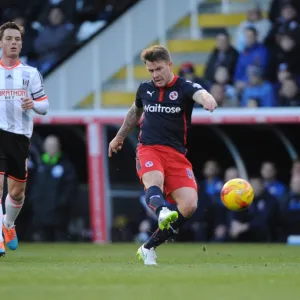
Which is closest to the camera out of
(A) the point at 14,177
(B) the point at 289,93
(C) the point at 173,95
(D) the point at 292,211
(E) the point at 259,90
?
(C) the point at 173,95

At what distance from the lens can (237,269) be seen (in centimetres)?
916

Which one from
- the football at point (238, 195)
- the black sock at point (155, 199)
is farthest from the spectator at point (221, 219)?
the black sock at point (155, 199)

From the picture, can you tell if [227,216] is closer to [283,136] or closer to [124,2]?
[283,136]

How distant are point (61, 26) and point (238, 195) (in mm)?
8792

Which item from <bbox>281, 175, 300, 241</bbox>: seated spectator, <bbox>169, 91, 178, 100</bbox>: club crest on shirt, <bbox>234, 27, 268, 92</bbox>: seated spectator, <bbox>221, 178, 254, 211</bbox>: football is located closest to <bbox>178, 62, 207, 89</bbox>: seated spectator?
<bbox>234, 27, 268, 92</bbox>: seated spectator

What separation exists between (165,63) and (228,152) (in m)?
8.61

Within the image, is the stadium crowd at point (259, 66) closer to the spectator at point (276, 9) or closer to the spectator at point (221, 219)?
the spectator at point (276, 9)

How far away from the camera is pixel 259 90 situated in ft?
54.8

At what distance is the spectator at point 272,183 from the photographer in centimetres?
1675

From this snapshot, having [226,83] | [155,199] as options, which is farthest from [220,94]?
[155,199]

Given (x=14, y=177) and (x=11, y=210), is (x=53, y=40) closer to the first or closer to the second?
(x=11, y=210)

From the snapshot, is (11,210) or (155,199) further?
(11,210)

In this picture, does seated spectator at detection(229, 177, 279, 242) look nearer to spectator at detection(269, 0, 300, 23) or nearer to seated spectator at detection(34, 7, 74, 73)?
spectator at detection(269, 0, 300, 23)

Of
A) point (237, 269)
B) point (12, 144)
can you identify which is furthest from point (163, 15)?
point (237, 269)
